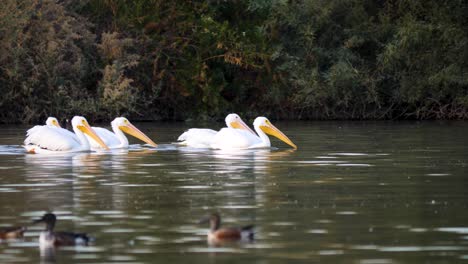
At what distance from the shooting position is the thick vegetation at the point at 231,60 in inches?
1467

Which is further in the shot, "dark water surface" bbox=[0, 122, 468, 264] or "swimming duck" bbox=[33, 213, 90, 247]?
"swimming duck" bbox=[33, 213, 90, 247]

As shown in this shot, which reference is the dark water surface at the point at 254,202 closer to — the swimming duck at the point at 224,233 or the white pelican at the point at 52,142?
the swimming duck at the point at 224,233

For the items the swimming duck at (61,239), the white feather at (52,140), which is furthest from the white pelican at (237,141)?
the swimming duck at (61,239)

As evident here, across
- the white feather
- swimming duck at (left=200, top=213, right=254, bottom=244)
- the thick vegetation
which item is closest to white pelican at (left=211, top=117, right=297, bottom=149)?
the white feather

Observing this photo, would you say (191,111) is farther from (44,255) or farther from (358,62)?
(44,255)

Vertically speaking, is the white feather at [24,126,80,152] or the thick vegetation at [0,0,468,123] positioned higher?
the thick vegetation at [0,0,468,123]

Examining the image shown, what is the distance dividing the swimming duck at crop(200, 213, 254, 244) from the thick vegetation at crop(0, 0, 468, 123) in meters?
25.6

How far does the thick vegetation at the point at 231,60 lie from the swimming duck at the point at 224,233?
1006 inches

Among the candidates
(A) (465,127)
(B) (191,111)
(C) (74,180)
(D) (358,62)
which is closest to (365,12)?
(D) (358,62)

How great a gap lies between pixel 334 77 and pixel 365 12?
2660mm

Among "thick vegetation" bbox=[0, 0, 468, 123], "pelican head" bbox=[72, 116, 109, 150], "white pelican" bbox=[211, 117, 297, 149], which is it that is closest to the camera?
"white pelican" bbox=[211, 117, 297, 149]

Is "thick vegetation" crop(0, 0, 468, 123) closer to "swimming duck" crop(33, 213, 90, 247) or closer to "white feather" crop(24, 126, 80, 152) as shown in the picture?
"white feather" crop(24, 126, 80, 152)

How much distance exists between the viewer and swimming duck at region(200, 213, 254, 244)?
10438mm

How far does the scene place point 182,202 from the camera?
13.5m
